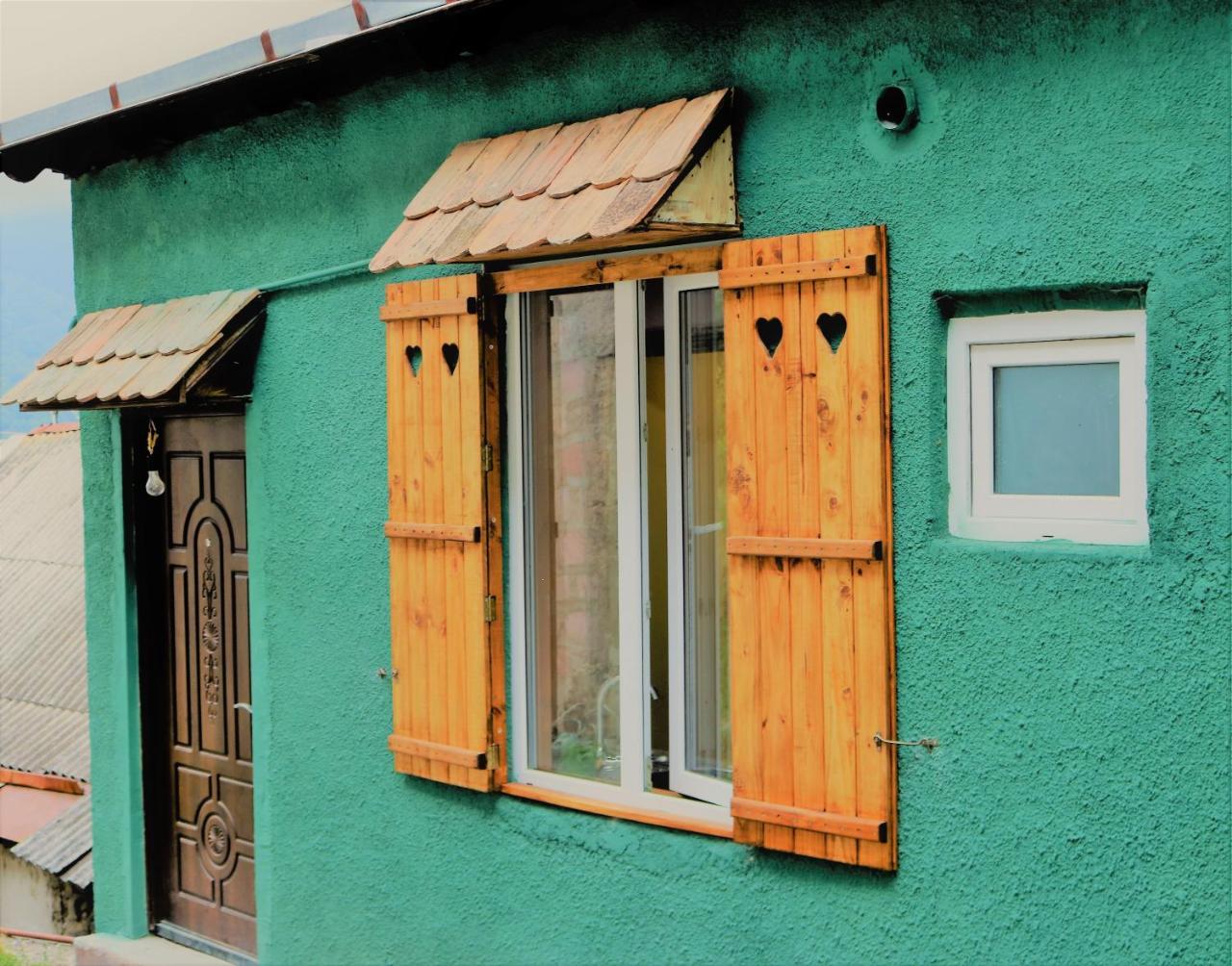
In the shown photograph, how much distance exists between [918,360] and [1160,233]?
675 millimetres

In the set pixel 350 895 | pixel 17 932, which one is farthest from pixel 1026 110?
pixel 17 932

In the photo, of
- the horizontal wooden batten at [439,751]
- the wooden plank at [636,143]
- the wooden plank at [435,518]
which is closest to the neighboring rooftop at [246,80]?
the wooden plank at [636,143]

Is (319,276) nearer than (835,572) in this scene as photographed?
No

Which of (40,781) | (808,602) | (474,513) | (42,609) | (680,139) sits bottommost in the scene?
(40,781)

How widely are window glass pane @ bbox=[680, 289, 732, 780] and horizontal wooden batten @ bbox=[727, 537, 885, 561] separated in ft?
1.15

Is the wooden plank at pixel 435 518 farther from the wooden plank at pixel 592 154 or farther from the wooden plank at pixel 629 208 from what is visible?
the wooden plank at pixel 629 208

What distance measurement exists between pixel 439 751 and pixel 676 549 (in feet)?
3.86

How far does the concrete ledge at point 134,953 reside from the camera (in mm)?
6188

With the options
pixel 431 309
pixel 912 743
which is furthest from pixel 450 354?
pixel 912 743

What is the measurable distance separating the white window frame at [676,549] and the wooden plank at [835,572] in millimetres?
663

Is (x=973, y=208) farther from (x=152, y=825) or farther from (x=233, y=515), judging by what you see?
(x=152, y=825)

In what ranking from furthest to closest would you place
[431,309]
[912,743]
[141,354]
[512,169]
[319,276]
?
[141,354] → [319,276] → [431,309] → [512,169] → [912,743]

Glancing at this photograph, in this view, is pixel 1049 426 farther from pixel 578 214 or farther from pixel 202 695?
pixel 202 695

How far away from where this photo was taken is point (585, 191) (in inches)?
156
